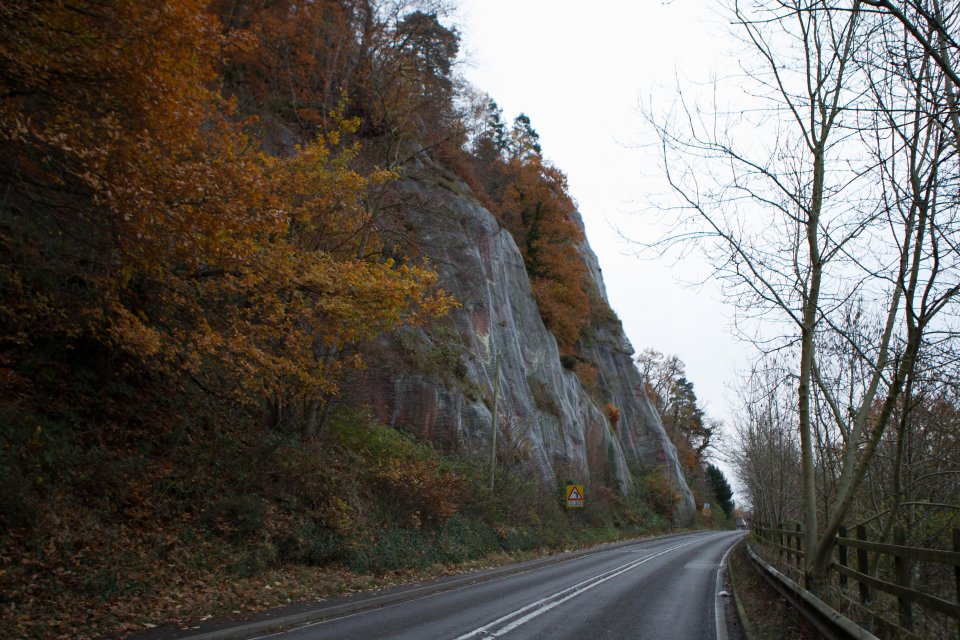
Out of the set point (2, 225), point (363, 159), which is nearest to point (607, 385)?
point (363, 159)

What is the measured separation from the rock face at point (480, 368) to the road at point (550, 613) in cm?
890

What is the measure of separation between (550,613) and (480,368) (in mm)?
19327

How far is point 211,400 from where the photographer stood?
49.0 ft

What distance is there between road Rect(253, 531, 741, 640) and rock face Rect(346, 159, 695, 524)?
8.90 metres

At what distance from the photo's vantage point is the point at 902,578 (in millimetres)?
5699

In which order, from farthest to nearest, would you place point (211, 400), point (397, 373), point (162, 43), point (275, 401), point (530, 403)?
1. point (530, 403)
2. point (397, 373)
3. point (275, 401)
4. point (211, 400)
5. point (162, 43)

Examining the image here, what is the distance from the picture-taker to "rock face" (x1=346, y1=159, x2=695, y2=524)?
2403 centimetres

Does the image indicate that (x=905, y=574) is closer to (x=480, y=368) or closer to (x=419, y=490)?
(x=419, y=490)

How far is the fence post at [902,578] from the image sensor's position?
5500 millimetres

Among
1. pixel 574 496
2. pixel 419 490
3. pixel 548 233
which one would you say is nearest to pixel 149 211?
pixel 419 490

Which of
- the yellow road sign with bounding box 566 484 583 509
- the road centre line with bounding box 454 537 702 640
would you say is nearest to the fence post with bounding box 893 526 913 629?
the road centre line with bounding box 454 537 702 640

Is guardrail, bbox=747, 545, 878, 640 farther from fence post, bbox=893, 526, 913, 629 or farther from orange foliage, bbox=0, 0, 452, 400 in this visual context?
orange foliage, bbox=0, 0, 452, 400

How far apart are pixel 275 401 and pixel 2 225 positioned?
712 cm

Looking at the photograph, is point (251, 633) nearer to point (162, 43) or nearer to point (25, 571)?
point (25, 571)
